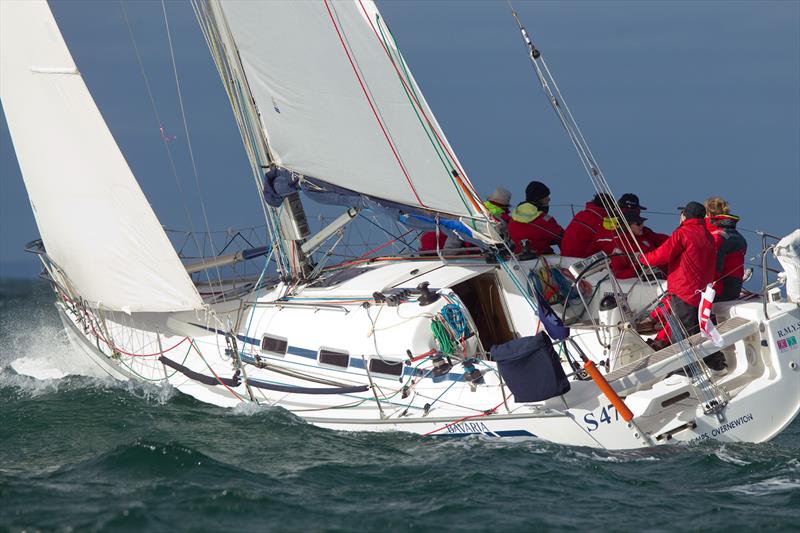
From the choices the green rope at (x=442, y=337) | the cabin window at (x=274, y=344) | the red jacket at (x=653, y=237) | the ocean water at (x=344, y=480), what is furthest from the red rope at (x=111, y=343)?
the red jacket at (x=653, y=237)

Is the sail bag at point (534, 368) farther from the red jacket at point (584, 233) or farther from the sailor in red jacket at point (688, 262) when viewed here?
the red jacket at point (584, 233)

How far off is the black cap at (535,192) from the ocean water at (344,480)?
9.95 ft

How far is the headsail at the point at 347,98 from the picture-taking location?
28.9ft

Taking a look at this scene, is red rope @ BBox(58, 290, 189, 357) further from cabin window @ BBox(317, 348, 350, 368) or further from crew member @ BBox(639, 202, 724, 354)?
crew member @ BBox(639, 202, 724, 354)

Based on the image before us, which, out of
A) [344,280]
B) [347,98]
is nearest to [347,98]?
[347,98]

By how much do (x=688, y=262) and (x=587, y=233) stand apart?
153 cm

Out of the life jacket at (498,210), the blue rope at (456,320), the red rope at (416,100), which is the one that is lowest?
the blue rope at (456,320)

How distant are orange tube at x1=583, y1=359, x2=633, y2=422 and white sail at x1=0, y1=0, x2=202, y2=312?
3649 millimetres

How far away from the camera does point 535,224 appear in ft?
32.3

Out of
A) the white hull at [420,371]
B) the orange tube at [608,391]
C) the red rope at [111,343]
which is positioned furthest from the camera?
the red rope at [111,343]

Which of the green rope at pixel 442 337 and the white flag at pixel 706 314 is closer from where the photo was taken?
the white flag at pixel 706 314

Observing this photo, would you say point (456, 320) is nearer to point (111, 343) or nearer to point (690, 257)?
point (690, 257)

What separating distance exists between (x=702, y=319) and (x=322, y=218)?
466 cm

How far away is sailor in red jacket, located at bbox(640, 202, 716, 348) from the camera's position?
806 cm
